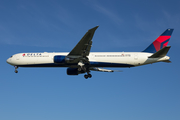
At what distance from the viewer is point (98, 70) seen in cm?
4272

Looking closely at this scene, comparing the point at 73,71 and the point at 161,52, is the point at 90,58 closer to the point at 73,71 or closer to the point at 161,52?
the point at 73,71

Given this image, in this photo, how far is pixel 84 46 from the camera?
112 ft

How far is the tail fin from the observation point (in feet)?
128

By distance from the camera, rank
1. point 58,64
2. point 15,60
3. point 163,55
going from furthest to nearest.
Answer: point 15,60 → point 58,64 → point 163,55

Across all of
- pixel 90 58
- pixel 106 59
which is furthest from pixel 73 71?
pixel 106 59

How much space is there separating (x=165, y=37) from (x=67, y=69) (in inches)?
656

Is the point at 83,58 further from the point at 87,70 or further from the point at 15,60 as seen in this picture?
the point at 15,60

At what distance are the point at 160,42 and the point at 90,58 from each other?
11269mm

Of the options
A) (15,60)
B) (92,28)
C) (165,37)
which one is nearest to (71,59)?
(92,28)

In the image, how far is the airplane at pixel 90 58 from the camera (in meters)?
35.7

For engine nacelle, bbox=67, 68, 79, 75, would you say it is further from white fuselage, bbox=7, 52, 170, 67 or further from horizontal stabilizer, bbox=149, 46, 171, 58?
horizontal stabilizer, bbox=149, 46, 171, 58

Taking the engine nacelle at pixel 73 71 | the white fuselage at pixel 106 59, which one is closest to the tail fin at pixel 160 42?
the white fuselage at pixel 106 59

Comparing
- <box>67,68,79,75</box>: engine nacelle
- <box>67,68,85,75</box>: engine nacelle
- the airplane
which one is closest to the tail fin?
the airplane

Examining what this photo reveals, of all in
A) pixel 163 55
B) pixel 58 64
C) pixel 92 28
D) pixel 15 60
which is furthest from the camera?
pixel 15 60
